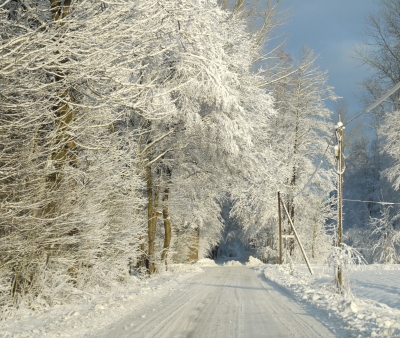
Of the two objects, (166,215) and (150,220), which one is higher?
(166,215)

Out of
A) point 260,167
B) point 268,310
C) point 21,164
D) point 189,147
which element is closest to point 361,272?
point 260,167

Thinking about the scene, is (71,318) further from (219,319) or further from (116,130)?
(116,130)

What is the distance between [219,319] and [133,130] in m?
6.99

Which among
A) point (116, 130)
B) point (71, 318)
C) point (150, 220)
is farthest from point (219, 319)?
point (150, 220)

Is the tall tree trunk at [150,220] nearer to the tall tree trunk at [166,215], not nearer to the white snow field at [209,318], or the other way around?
the tall tree trunk at [166,215]

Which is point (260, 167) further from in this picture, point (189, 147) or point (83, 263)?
point (83, 263)

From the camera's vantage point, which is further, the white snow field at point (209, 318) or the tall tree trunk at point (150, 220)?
the tall tree trunk at point (150, 220)

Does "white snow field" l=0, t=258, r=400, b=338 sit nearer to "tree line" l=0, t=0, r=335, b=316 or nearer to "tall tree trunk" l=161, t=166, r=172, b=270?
"tree line" l=0, t=0, r=335, b=316

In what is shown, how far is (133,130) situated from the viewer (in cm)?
1271

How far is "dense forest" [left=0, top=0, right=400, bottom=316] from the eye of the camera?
641cm

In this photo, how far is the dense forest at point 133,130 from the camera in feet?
21.0

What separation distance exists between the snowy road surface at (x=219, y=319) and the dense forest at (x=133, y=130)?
2107 mm

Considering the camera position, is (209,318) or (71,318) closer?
(71,318)

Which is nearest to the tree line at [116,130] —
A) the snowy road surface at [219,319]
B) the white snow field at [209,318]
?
the white snow field at [209,318]
